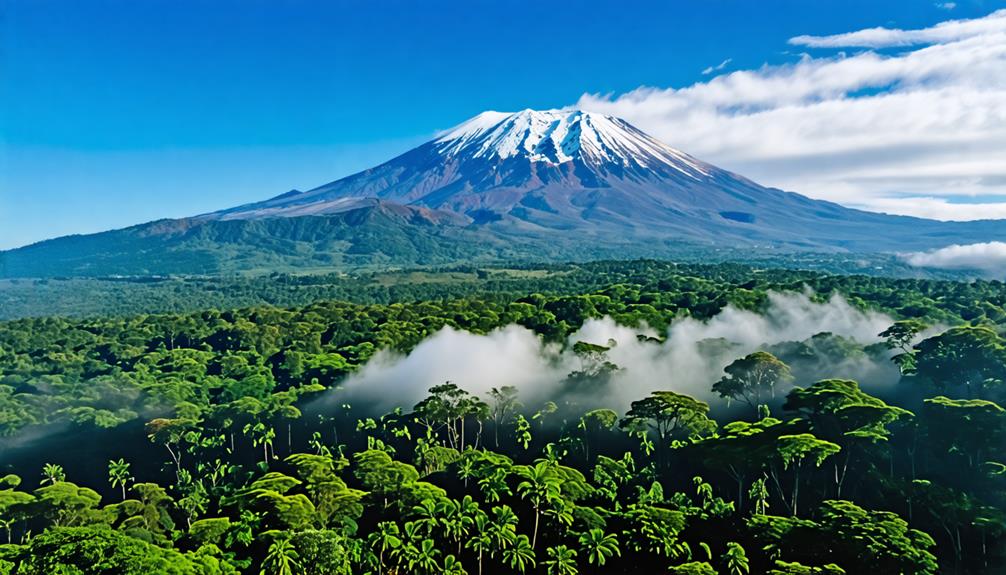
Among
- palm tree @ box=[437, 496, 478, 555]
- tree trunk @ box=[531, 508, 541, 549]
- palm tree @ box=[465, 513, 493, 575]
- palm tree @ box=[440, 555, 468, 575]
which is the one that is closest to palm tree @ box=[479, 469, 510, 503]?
palm tree @ box=[437, 496, 478, 555]

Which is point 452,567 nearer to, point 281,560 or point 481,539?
point 481,539

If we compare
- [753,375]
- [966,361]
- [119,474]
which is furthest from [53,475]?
[966,361]

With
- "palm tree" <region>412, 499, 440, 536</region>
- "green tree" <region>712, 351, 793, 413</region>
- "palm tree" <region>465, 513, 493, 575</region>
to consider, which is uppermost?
"green tree" <region>712, 351, 793, 413</region>

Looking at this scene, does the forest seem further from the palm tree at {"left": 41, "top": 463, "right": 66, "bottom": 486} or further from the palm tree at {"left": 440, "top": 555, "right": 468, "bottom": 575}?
the palm tree at {"left": 41, "top": 463, "right": 66, "bottom": 486}

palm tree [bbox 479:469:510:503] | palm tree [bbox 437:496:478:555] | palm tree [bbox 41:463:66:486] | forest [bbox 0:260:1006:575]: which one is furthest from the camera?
palm tree [bbox 41:463:66:486]

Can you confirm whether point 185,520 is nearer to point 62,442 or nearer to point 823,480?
point 62,442

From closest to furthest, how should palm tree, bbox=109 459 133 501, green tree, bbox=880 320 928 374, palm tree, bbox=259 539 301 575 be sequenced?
palm tree, bbox=259 539 301 575 → palm tree, bbox=109 459 133 501 → green tree, bbox=880 320 928 374

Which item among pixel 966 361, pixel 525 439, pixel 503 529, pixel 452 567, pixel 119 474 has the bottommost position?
pixel 525 439

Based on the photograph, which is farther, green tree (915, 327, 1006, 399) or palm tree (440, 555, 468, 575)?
green tree (915, 327, 1006, 399)
